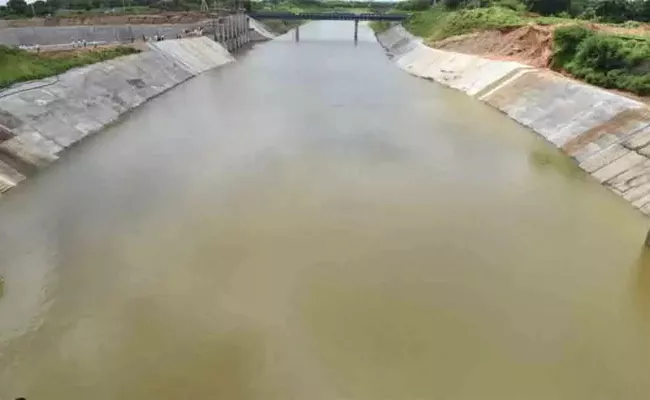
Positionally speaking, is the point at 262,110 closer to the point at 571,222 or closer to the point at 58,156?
the point at 58,156

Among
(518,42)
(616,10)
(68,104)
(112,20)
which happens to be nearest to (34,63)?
(68,104)

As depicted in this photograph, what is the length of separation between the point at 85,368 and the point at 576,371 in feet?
29.9

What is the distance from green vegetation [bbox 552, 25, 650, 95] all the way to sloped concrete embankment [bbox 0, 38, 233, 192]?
24605 mm

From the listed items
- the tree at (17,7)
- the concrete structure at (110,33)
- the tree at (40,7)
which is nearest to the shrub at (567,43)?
the concrete structure at (110,33)

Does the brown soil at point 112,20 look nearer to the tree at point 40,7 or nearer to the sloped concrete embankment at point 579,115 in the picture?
the tree at point 40,7

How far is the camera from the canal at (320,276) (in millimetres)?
10641

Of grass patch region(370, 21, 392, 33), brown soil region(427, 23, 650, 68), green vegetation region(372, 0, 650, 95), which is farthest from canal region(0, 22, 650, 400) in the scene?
grass patch region(370, 21, 392, 33)

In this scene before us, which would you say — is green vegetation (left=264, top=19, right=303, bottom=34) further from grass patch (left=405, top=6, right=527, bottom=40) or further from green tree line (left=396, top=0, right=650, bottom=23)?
grass patch (left=405, top=6, right=527, bottom=40)

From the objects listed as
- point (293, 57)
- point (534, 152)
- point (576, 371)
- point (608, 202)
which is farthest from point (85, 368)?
point (293, 57)

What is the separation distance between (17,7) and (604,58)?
64691 mm

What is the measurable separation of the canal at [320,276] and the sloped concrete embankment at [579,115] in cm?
91

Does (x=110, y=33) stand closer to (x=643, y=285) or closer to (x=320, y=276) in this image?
(x=320, y=276)

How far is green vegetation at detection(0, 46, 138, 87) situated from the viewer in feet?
90.0

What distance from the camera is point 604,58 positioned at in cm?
2948
